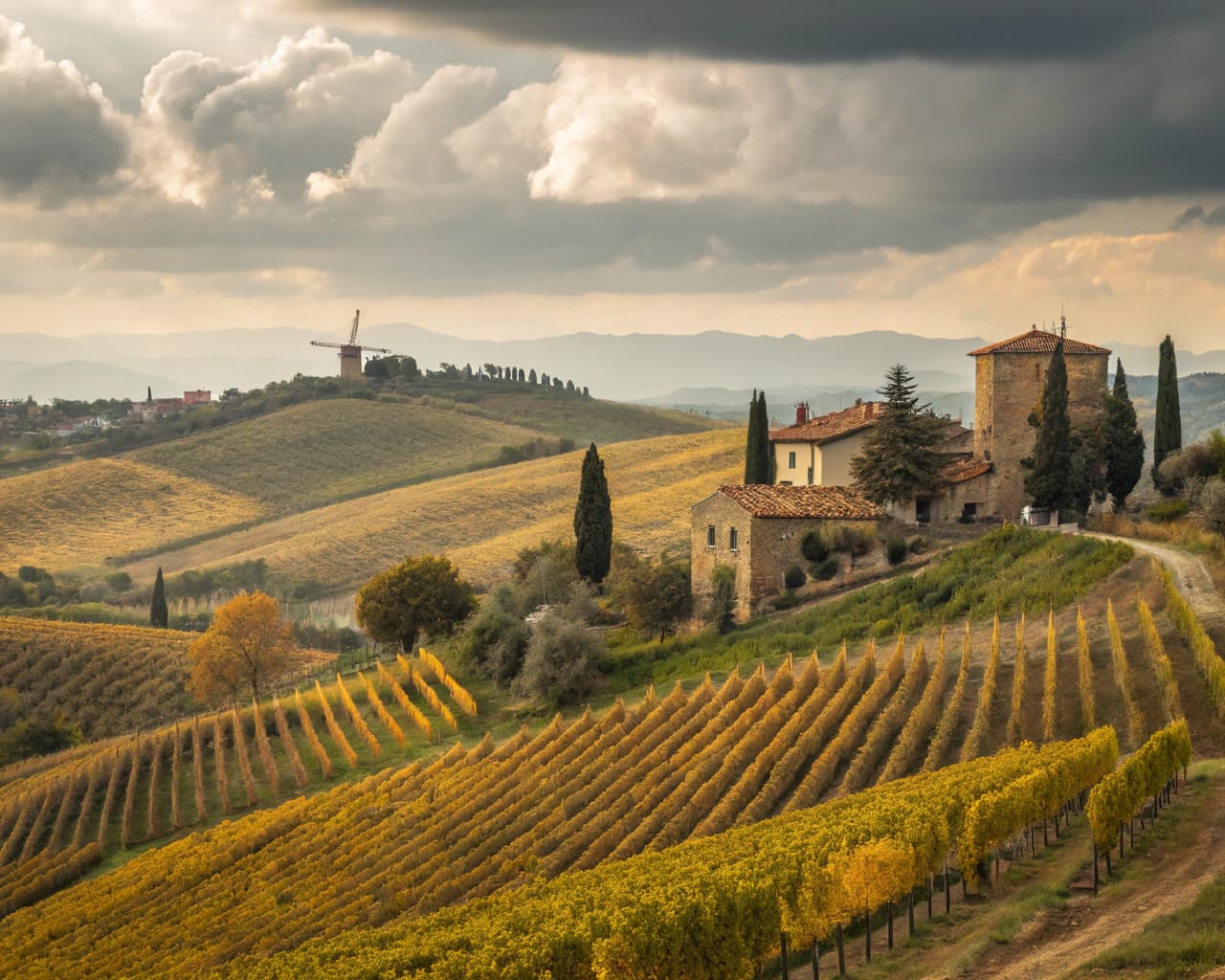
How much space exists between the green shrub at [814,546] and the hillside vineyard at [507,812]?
7394mm

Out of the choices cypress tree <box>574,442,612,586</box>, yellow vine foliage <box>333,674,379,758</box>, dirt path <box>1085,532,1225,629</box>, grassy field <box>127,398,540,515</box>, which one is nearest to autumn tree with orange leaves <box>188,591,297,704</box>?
yellow vine foliage <box>333,674,379,758</box>

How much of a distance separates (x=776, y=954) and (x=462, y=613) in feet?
112

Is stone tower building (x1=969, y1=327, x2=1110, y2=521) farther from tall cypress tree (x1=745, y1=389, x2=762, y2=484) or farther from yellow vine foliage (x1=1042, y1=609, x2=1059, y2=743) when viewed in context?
yellow vine foliage (x1=1042, y1=609, x2=1059, y2=743)

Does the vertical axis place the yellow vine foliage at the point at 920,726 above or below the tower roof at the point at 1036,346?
below

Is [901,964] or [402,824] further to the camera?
[402,824]

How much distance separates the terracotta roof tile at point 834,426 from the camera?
179 ft

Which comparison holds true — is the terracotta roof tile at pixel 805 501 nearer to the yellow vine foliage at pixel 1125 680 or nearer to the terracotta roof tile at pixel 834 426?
the terracotta roof tile at pixel 834 426

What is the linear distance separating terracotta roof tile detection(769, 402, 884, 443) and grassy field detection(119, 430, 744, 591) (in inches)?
692

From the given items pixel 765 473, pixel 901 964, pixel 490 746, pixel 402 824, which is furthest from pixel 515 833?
pixel 765 473

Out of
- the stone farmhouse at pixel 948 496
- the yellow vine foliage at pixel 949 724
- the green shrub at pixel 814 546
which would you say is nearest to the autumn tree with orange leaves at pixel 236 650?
the stone farmhouse at pixel 948 496

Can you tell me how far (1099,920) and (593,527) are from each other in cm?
3461

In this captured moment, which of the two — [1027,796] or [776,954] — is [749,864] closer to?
[776,954]

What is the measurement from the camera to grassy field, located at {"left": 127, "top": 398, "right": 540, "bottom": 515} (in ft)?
393

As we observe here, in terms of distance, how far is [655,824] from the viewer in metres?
29.0
